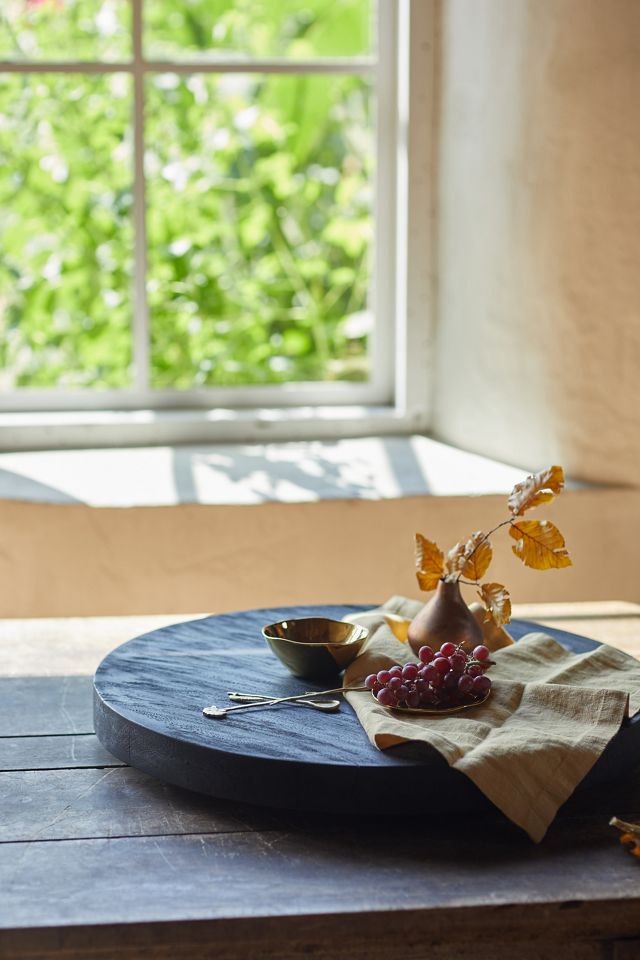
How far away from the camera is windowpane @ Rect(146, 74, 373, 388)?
11.7ft

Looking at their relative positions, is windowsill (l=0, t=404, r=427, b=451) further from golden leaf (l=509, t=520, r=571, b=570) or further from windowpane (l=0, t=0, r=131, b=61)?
golden leaf (l=509, t=520, r=571, b=570)

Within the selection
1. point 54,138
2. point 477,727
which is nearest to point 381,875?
point 477,727

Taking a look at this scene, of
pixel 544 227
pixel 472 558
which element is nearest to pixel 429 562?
pixel 472 558

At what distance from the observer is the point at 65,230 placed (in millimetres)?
3561

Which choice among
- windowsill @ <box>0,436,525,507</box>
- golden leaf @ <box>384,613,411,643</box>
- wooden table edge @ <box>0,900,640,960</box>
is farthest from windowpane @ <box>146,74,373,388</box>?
wooden table edge @ <box>0,900,640,960</box>

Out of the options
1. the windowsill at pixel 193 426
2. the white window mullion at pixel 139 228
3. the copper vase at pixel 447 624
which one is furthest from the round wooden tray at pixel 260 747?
the white window mullion at pixel 139 228

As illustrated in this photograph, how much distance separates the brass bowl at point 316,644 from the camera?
1438 millimetres

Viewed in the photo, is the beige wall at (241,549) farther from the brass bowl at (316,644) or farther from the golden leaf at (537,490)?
the golden leaf at (537,490)

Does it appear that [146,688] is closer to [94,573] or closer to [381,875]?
[381,875]

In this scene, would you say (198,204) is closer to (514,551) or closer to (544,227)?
(544,227)

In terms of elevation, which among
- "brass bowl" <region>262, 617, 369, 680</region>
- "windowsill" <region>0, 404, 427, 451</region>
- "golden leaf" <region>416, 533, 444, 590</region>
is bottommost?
"windowsill" <region>0, 404, 427, 451</region>

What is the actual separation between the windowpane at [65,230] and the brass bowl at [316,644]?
2.21 metres

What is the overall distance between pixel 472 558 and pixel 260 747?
15.3 inches

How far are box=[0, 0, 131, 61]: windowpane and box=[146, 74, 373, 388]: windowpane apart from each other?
18cm
